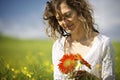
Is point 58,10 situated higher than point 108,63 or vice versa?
point 58,10

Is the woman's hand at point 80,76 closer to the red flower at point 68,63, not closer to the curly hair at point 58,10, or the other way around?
the red flower at point 68,63

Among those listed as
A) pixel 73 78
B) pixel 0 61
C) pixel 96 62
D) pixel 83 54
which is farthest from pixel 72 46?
pixel 0 61

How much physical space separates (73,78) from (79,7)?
17.0 inches

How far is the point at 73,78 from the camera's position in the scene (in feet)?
4.91

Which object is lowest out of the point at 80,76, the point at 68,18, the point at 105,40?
the point at 80,76

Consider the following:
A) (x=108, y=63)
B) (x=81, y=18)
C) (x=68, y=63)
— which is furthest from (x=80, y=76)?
(x=81, y=18)

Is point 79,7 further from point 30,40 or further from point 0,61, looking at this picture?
point 30,40

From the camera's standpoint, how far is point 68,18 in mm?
1744

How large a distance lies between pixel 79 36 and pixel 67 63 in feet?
1.55

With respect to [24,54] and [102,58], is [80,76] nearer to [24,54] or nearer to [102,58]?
[102,58]

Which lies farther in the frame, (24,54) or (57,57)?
(24,54)

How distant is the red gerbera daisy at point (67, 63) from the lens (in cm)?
139

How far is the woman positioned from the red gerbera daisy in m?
0.30

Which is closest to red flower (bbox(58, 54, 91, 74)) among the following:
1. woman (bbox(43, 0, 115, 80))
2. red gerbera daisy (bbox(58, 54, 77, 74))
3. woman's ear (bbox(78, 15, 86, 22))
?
red gerbera daisy (bbox(58, 54, 77, 74))
